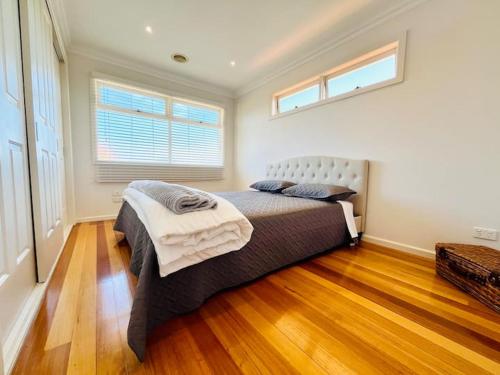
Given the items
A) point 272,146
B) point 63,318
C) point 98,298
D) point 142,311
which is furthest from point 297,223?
point 272,146

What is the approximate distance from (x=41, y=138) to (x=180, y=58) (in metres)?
2.32

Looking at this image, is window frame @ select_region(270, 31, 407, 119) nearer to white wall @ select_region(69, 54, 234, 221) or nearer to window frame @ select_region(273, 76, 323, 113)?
window frame @ select_region(273, 76, 323, 113)

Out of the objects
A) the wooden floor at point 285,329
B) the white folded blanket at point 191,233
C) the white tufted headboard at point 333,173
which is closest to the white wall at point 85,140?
the wooden floor at point 285,329

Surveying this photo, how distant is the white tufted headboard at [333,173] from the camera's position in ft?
7.82

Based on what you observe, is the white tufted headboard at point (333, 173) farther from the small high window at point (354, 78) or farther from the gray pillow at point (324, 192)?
the small high window at point (354, 78)

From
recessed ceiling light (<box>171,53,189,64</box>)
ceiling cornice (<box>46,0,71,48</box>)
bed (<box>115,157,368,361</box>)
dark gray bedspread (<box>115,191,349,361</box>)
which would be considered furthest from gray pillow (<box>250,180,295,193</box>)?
ceiling cornice (<box>46,0,71,48</box>)

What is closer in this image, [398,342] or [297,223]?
[398,342]

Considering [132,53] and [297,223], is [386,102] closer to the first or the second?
[297,223]

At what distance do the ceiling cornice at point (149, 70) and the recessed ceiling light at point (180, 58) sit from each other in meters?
0.45

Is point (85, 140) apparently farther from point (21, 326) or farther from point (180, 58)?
point (21, 326)

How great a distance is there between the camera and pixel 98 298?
133cm

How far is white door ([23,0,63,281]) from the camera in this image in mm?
1362

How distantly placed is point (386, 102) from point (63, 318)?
3209 millimetres

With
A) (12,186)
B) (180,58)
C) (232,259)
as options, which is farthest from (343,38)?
(12,186)
